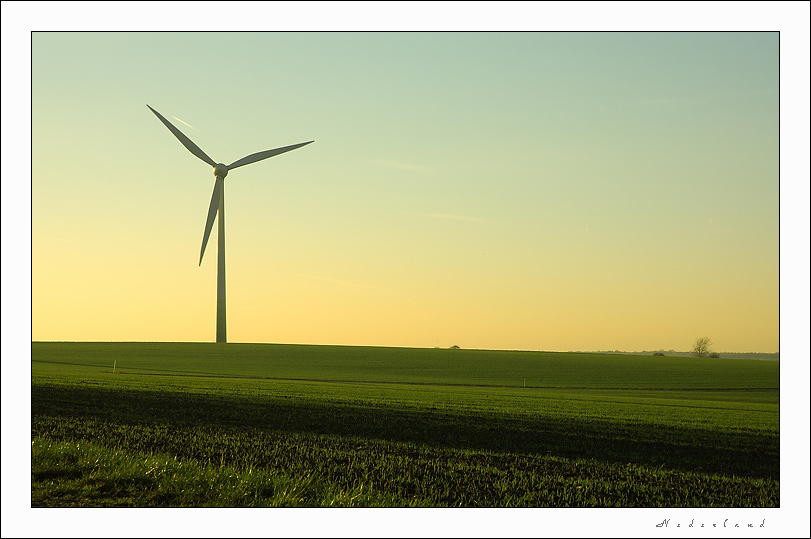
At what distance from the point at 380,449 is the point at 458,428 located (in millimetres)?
6663

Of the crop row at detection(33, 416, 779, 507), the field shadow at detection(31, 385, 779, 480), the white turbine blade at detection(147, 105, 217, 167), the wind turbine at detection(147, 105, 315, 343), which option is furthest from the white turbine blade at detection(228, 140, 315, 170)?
→ the crop row at detection(33, 416, 779, 507)

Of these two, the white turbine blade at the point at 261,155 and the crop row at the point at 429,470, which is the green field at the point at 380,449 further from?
the white turbine blade at the point at 261,155

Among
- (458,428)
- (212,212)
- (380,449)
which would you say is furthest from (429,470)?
(212,212)

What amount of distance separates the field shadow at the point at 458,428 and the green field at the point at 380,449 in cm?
8

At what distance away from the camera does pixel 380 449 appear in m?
20.6

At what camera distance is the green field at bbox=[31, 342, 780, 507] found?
1303 centimetres

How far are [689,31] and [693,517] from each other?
8406 mm

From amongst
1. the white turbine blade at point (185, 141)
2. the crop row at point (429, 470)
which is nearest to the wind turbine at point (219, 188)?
the white turbine blade at point (185, 141)

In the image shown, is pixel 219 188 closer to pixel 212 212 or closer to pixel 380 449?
pixel 212 212

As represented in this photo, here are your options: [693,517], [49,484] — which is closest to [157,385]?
[49,484]

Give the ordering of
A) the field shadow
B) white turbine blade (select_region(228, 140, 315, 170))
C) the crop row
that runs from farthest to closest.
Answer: white turbine blade (select_region(228, 140, 315, 170))
the field shadow
the crop row

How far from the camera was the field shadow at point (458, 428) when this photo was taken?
72.0ft

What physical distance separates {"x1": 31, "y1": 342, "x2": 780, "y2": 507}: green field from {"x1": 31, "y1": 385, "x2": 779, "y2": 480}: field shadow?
8cm

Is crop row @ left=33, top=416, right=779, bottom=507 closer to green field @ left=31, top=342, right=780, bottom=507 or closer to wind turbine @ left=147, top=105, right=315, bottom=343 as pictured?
green field @ left=31, top=342, right=780, bottom=507
